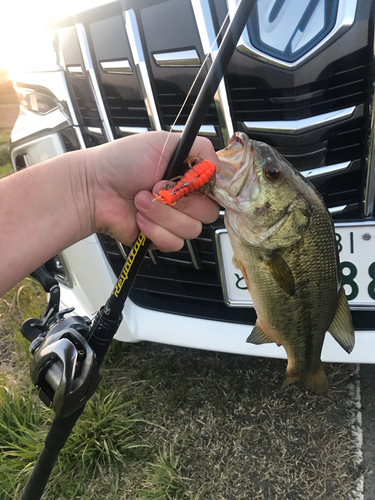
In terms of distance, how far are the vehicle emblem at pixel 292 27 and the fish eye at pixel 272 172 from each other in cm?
51

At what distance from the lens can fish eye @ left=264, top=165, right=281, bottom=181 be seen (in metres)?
1.11

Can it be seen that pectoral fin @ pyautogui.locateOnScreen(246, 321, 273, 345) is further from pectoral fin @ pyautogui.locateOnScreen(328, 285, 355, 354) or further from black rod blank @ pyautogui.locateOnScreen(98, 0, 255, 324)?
black rod blank @ pyautogui.locateOnScreen(98, 0, 255, 324)

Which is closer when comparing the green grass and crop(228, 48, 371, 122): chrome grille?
crop(228, 48, 371, 122): chrome grille

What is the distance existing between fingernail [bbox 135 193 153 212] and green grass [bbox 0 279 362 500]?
4.12 ft

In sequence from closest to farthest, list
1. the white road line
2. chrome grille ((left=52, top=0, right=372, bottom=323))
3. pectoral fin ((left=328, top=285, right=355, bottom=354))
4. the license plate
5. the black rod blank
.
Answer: the black rod blank
pectoral fin ((left=328, top=285, right=355, bottom=354))
chrome grille ((left=52, top=0, right=372, bottom=323))
the license plate
the white road line

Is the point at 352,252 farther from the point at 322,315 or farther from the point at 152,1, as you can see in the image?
the point at 152,1

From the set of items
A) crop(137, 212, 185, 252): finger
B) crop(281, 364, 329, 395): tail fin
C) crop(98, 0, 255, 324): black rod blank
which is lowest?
crop(281, 364, 329, 395): tail fin

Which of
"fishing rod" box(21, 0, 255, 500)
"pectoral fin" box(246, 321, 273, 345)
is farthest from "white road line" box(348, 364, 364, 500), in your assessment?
"fishing rod" box(21, 0, 255, 500)

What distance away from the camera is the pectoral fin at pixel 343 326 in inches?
51.6

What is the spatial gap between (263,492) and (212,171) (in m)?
1.48

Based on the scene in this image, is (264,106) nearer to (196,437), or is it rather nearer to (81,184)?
(81,184)

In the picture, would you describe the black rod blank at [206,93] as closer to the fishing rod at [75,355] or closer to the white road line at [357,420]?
the fishing rod at [75,355]

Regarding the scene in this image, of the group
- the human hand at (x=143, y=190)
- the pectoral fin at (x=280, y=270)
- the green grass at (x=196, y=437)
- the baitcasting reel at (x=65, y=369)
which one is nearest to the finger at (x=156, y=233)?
the human hand at (x=143, y=190)

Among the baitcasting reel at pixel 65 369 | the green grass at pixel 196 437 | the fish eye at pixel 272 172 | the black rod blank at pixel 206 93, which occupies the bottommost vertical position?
the green grass at pixel 196 437
